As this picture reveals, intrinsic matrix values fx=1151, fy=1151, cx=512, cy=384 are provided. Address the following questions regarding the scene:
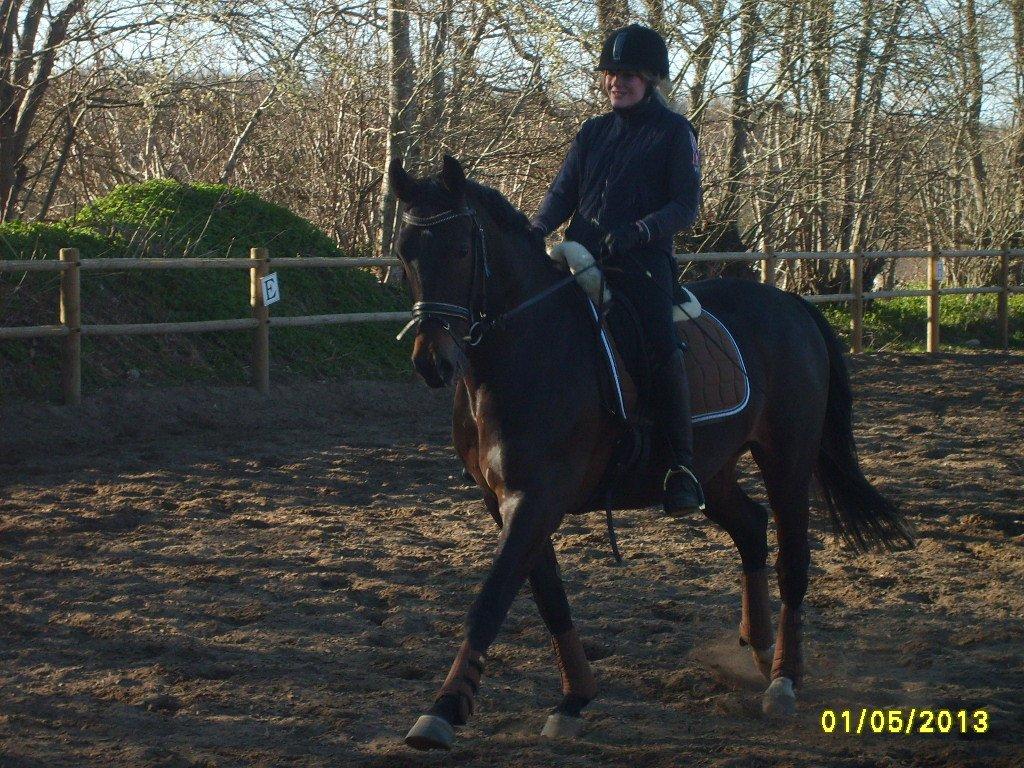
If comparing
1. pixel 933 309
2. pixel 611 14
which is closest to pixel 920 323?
pixel 933 309

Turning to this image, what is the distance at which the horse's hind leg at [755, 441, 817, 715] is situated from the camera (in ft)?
14.3

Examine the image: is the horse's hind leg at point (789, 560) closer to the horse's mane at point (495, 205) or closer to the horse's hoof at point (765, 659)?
the horse's hoof at point (765, 659)

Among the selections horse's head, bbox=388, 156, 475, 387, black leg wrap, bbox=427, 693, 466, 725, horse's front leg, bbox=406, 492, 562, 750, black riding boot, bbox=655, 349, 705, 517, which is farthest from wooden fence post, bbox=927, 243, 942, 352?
black leg wrap, bbox=427, 693, 466, 725

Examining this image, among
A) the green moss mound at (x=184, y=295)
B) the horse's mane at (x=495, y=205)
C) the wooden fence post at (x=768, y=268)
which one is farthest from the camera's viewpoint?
the wooden fence post at (x=768, y=268)

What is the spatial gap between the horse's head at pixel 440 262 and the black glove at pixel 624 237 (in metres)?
0.61

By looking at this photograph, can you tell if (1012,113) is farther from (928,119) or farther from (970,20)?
(928,119)

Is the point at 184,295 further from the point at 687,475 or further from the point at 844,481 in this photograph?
the point at 687,475

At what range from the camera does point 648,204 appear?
4371mm

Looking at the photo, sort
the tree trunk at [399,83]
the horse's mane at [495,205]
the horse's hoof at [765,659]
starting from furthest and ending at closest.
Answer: the tree trunk at [399,83] < the horse's hoof at [765,659] < the horse's mane at [495,205]

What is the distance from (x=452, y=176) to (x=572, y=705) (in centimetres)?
184

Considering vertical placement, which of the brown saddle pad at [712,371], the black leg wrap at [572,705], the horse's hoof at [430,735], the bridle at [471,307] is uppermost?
the bridle at [471,307]

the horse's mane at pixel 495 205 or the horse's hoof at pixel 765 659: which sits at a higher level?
the horse's mane at pixel 495 205

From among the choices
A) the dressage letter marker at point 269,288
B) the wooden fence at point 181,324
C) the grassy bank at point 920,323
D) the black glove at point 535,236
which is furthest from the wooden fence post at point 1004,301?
the black glove at point 535,236

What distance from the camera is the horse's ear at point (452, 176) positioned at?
361 centimetres
